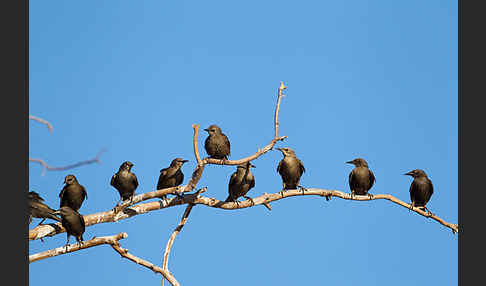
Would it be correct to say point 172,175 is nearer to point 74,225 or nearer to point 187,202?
point 187,202

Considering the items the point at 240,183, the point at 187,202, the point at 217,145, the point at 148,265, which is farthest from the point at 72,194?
the point at 240,183

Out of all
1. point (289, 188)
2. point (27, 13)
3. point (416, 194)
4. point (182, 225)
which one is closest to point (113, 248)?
point (182, 225)

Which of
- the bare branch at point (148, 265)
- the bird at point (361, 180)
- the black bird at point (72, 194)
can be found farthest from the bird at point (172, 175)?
the bird at point (361, 180)

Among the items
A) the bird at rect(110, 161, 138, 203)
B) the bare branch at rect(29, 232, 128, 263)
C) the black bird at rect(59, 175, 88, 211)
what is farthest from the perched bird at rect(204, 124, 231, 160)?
the bare branch at rect(29, 232, 128, 263)

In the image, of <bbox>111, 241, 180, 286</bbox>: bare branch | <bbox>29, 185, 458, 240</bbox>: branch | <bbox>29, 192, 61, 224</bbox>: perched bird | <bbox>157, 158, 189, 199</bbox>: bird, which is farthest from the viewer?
<bbox>157, 158, 189, 199</bbox>: bird

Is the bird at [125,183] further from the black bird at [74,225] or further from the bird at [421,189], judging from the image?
the bird at [421,189]

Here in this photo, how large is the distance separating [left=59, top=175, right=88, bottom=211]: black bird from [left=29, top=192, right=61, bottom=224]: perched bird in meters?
1.11

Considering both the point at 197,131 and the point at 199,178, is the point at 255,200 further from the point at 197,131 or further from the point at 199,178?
the point at 197,131

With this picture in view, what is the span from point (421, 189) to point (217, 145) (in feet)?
14.9

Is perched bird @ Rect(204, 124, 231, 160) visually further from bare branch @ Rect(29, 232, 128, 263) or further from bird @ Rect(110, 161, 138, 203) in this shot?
bare branch @ Rect(29, 232, 128, 263)

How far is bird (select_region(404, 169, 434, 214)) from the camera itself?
42.1 feet

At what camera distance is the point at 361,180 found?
509 inches

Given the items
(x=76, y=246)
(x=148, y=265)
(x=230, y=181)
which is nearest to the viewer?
(x=76, y=246)

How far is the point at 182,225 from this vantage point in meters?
11.1
